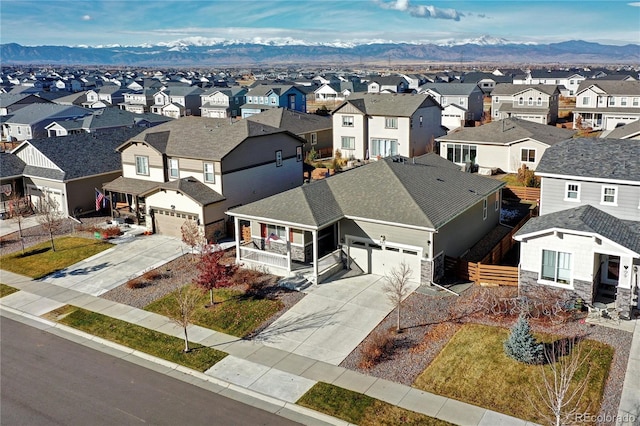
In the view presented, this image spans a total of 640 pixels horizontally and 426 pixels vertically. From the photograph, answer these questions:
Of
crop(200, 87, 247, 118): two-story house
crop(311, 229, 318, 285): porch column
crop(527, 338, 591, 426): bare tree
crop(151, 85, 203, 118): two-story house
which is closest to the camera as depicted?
crop(527, 338, 591, 426): bare tree

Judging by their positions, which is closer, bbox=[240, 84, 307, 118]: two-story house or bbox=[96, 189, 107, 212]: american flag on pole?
bbox=[96, 189, 107, 212]: american flag on pole

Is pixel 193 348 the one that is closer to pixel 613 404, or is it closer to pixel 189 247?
pixel 189 247

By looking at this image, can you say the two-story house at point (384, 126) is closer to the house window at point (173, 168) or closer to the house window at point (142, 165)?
the house window at point (173, 168)

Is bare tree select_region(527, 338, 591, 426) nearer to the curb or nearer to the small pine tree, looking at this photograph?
the small pine tree

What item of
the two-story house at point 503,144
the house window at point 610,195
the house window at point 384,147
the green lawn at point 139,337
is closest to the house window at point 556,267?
the house window at point 610,195

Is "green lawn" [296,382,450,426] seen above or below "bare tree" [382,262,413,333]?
below

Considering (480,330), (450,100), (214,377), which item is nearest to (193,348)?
(214,377)

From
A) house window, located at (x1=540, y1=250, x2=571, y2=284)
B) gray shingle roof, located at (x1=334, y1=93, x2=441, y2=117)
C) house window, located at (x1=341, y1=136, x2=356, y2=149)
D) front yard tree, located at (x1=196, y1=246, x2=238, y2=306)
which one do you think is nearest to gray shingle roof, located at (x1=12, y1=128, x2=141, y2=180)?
front yard tree, located at (x1=196, y1=246, x2=238, y2=306)
